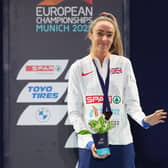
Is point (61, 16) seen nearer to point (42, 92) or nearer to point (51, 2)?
point (51, 2)

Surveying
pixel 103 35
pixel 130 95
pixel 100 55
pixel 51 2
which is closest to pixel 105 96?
pixel 130 95

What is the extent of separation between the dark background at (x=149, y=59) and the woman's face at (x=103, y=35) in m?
0.90

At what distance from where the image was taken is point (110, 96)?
2562 mm

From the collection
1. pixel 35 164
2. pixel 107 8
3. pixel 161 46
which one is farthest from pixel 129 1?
pixel 35 164

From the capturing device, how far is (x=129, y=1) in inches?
133

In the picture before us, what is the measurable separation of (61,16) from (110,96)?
3.87 feet

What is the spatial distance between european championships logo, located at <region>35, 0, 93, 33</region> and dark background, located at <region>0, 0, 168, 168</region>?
0.39 meters

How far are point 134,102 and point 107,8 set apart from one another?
45.8 inches

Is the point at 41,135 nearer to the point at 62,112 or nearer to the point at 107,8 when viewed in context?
the point at 62,112

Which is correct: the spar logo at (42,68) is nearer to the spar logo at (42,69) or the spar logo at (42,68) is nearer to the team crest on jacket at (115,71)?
the spar logo at (42,69)

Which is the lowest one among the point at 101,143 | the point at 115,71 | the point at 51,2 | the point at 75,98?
the point at 101,143

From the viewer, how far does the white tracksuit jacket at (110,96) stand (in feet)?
8.29

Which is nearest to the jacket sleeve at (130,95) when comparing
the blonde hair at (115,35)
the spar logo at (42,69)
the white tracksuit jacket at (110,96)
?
the white tracksuit jacket at (110,96)

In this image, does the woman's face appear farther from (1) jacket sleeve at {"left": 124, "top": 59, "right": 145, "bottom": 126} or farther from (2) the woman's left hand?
(2) the woman's left hand
